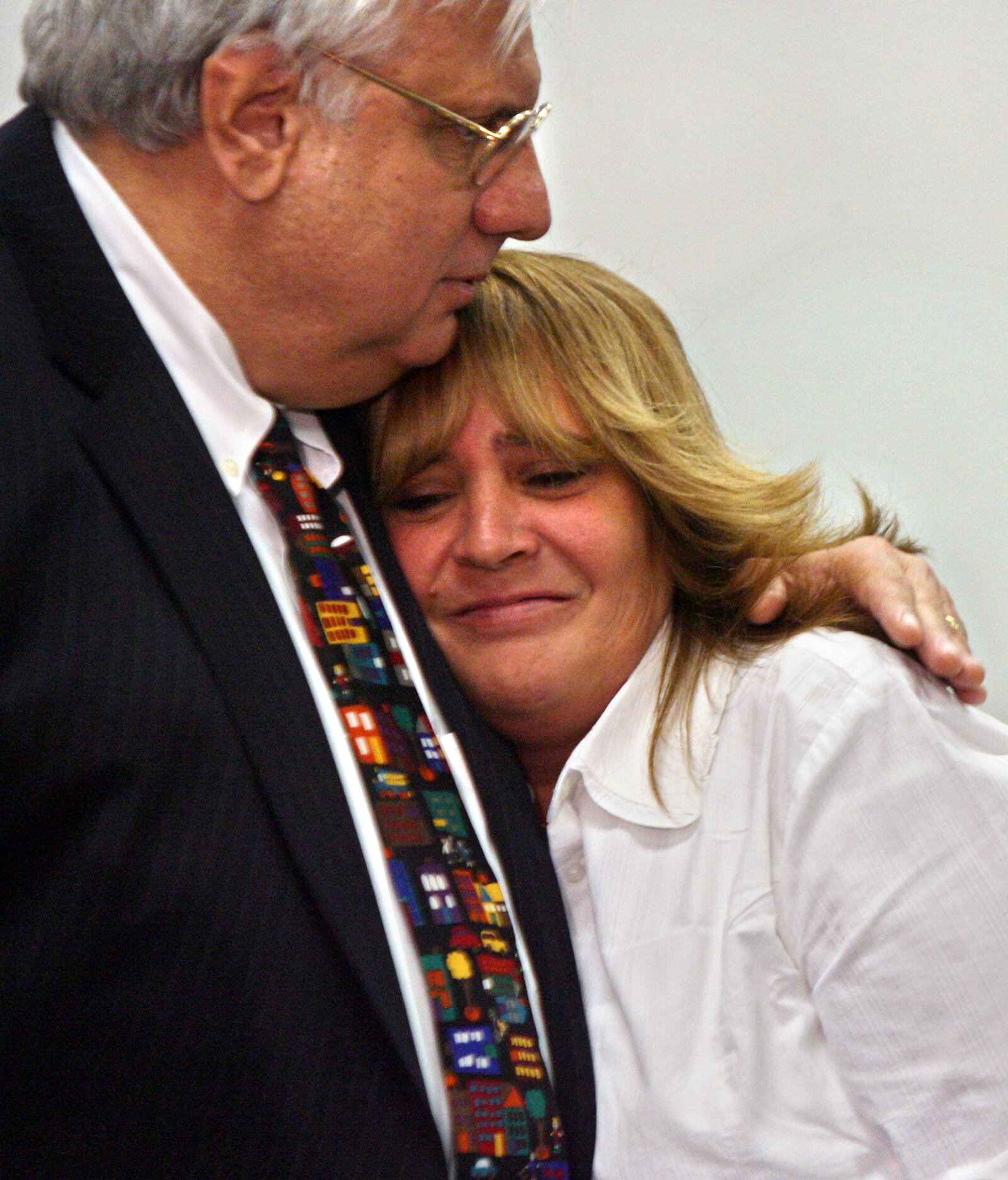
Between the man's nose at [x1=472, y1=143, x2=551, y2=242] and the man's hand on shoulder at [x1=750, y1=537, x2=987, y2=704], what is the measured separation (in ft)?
1.54

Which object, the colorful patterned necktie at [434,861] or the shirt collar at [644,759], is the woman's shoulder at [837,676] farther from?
the colorful patterned necktie at [434,861]

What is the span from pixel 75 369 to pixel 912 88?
1813 millimetres

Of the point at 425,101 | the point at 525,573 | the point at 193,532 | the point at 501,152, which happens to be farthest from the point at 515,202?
the point at 193,532

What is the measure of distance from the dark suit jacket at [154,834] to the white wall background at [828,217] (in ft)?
5.14

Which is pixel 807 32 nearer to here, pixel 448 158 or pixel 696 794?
pixel 448 158

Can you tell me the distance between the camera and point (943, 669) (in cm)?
145

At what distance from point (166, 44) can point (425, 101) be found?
0.24 metres

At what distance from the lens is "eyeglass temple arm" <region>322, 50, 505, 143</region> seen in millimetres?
1364

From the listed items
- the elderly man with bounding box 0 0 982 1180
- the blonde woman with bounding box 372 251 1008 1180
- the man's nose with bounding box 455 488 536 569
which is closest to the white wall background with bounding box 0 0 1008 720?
the blonde woman with bounding box 372 251 1008 1180

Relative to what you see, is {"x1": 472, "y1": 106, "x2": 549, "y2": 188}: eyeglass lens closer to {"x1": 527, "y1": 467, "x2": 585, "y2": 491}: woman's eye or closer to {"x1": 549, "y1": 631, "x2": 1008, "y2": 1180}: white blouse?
{"x1": 527, "y1": 467, "x2": 585, "y2": 491}: woman's eye

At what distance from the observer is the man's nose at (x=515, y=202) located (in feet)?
4.92

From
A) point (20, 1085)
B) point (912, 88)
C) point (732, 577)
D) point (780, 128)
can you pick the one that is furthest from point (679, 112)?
point (20, 1085)

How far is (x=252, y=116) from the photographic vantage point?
1.38m

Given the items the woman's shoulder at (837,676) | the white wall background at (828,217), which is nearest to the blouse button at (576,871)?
the woman's shoulder at (837,676)
